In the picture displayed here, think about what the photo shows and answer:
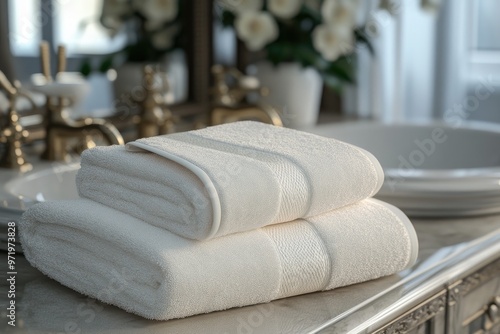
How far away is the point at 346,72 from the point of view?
178cm

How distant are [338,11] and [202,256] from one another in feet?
3.45

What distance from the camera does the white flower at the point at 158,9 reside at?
1.53 metres

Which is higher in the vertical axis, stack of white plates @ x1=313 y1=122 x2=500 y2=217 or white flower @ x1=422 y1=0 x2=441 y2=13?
white flower @ x1=422 y1=0 x2=441 y2=13

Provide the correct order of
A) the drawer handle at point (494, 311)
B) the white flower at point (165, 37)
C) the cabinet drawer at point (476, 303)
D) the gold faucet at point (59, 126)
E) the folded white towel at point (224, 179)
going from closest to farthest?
the folded white towel at point (224, 179) < the cabinet drawer at point (476, 303) < the drawer handle at point (494, 311) < the gold faucet at point (59, 126) < the white flower at point (165, 37)

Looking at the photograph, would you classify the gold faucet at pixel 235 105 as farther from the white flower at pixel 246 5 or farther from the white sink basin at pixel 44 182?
the white sink basin at pixel 44 182

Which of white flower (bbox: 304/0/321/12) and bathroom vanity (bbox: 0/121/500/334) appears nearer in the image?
bathroom vanity (bbox: 0/121/500/334)

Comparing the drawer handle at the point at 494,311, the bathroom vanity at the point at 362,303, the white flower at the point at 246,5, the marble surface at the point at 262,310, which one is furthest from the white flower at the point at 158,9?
the drawer handle at the point at 494,311

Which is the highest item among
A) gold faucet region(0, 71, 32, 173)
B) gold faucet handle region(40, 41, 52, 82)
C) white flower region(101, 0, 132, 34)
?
white flower region(101, 0, 132, 34)

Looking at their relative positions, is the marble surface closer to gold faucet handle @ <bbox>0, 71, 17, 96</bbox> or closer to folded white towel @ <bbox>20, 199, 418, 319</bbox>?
folded white towel @ <bbox>20, 199, 418, 319</bbox>

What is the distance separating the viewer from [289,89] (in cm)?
170

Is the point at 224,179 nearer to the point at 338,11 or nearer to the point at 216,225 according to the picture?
the point at 216,225

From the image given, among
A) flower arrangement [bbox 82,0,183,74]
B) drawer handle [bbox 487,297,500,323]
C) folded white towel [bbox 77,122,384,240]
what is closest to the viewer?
folded white towel [bbox 77,122,384,240]

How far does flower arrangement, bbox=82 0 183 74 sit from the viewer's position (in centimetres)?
144

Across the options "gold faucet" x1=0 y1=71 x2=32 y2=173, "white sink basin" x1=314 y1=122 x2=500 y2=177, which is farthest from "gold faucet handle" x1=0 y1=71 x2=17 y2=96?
"white sink basin" x1=314 y1=122 x2=500 y2=177
